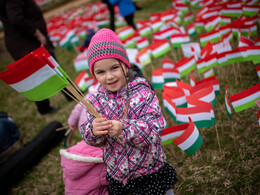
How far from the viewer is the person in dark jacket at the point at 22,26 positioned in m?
2.34

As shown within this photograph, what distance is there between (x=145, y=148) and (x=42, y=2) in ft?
47.3

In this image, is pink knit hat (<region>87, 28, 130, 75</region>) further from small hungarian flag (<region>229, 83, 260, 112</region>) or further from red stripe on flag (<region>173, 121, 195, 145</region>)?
small hungarian flag (<region>229, 83, 260, 112</region>)

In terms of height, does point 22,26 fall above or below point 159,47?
above

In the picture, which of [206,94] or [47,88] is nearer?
[47,88]

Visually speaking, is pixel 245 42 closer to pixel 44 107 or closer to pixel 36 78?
pixel 36 78

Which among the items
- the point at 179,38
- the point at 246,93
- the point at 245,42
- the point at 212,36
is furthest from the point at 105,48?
the point at 179,38

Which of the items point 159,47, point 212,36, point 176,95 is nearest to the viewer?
point 176,95

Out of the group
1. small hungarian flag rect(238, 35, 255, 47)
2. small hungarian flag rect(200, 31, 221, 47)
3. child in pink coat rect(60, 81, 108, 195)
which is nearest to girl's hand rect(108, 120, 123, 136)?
child in pink coat rect(60, 81, 108, 195)

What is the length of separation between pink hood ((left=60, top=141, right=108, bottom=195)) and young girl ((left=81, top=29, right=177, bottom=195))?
0.21 metres

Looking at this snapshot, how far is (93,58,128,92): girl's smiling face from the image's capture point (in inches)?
44.8

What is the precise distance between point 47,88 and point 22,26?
5.96ft

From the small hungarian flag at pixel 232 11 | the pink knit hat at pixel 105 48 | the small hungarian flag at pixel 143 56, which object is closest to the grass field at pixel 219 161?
the small hungarian flag at pixel 143 56

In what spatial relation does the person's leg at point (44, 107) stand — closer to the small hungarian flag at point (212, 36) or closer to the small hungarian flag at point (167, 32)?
the small hungarian flag at point (167, 32)

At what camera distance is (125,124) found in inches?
43.0
